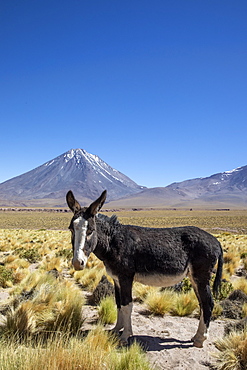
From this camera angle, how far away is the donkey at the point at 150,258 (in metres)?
4.77

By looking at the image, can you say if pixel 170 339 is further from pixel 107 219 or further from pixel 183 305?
pixel 107 219

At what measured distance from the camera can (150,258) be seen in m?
4.87

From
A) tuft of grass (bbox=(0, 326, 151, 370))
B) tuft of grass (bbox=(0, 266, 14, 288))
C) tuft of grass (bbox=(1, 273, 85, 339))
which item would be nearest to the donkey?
tuft of grass (bbox=(1, 273, 85, 339))

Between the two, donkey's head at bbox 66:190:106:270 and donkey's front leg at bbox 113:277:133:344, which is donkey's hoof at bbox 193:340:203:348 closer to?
donkey's front leg at bbox 113:277:133:344

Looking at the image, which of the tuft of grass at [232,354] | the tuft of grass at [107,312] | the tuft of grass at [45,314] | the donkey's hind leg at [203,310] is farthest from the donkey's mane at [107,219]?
the tuft of grass at [232,354]

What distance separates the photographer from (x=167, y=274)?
487 cm

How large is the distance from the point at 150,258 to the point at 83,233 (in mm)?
1294

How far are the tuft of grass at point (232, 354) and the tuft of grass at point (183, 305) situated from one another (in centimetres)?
203

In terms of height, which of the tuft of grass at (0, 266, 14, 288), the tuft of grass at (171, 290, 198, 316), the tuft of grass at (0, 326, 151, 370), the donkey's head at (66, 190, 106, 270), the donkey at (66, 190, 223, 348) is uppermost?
the donkey's head at (66, 190, 106, 270)

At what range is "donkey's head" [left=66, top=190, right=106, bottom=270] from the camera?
4059 mm

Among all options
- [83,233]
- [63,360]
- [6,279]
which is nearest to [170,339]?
[83,233]

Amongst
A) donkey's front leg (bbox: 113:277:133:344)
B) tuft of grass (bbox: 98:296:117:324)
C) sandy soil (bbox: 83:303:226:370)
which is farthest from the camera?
tuft of grass (bbox: 98:296:117:324)

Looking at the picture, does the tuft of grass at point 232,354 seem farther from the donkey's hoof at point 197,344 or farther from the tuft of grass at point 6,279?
the tuft of grass at point 6,279

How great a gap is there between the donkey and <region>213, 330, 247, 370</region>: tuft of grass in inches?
19.7
